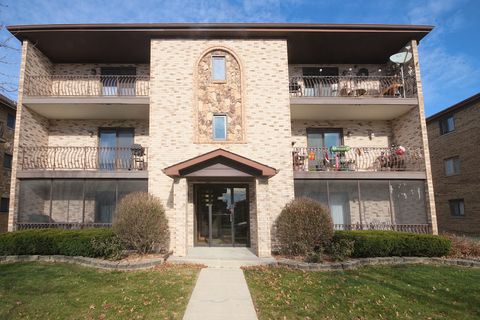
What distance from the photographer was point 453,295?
6387mm

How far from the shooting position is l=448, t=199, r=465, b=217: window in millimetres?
18578

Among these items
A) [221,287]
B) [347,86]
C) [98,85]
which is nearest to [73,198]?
[98,85]

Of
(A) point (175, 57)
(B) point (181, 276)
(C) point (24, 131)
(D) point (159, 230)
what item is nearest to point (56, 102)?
(C) point (24, 131)

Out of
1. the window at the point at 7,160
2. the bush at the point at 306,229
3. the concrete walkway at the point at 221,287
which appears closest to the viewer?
the concrete walkway at the point at 221,287

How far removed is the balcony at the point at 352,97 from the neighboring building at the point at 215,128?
0.09 meters

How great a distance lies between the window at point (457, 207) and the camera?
1858 cm

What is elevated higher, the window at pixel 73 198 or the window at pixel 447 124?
the window at pixel 447 124

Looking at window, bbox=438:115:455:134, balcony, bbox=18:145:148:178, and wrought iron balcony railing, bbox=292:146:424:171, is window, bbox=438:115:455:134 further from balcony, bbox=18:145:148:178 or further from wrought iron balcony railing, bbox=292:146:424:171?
balcony, bbox=18:145:148:178

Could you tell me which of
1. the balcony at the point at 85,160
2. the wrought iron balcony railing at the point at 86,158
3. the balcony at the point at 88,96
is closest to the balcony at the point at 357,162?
the balcony at the point at 85,160

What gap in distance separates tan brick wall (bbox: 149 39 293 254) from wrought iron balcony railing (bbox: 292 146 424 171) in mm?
1650

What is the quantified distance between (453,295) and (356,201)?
7.77m

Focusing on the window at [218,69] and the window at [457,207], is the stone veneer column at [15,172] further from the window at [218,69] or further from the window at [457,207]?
the window at [457,207]

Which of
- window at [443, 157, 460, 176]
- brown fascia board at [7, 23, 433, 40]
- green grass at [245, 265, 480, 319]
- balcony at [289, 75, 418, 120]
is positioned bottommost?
green grass at [245, 265, 480, 319]

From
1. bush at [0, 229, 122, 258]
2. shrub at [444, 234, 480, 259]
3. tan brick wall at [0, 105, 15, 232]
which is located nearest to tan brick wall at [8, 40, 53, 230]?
bush at [0, 229, 122, 258]
